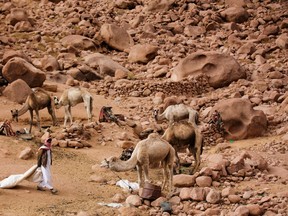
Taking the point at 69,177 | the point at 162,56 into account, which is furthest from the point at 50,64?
the point at 69,177

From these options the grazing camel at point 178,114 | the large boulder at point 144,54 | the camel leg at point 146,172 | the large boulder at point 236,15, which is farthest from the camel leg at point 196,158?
the large boulder at point 236,15

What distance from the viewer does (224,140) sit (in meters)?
19.5

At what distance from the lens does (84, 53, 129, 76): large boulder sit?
2716 cm

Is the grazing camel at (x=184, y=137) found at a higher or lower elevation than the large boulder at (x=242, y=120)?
higher

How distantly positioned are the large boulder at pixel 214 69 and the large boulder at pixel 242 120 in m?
5.08

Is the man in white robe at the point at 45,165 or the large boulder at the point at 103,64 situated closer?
the man in white robe at the point at 45,165

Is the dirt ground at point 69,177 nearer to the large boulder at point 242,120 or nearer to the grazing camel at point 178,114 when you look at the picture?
the large boulder at point 242,120

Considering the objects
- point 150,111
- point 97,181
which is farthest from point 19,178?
point 150,111

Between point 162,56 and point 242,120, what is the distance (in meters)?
10.2

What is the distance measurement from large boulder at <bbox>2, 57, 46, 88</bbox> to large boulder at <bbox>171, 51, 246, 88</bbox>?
661 cm

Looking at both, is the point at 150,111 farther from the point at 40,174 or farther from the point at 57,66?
the point at 40,174

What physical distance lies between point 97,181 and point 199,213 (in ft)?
10.4

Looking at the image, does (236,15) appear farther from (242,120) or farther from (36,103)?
(36,103)

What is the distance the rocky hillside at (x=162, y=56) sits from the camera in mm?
20969
